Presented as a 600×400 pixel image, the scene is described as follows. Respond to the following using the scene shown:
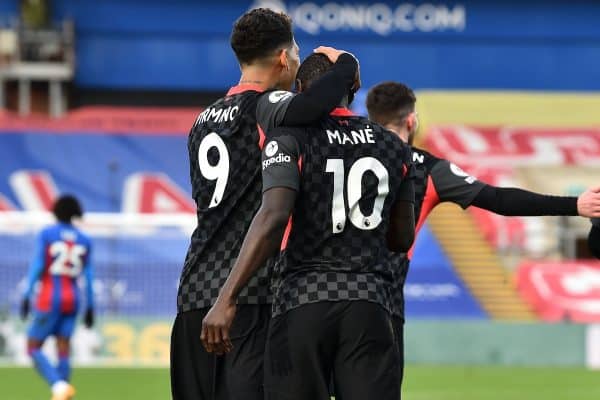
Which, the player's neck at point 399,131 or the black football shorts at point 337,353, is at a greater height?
the player's neck at point 399,131

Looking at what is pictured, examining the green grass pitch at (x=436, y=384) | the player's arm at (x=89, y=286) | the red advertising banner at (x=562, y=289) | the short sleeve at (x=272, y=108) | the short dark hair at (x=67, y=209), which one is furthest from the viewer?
the red advertising banner at (x=562, y=289)

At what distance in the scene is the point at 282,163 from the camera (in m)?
5.01

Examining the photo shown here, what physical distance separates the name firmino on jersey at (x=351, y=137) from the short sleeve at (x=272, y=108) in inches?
7.7

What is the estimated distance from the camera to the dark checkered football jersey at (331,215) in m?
5.02

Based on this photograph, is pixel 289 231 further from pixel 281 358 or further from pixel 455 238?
pixel 455 238

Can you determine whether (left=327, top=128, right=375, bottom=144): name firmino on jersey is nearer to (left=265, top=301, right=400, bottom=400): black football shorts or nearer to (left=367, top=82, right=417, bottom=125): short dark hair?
(left=265, top=301, right=400, bottom=400): black football shorts

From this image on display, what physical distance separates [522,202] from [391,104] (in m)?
0.91

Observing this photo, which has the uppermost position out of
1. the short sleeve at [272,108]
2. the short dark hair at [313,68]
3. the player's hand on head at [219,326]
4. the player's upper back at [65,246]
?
the short dark hair at [313,68]

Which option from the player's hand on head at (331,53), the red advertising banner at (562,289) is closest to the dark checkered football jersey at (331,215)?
the player's hand on head at (331,53)

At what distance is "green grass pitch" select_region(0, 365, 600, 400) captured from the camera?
1464cm

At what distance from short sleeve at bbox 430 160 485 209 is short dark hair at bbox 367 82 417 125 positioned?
31cm

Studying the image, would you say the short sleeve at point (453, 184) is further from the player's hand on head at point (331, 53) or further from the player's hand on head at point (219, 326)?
the player's hand on head at point (219, 326)

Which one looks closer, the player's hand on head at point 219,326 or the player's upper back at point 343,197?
the player's hand on head at point 219,326

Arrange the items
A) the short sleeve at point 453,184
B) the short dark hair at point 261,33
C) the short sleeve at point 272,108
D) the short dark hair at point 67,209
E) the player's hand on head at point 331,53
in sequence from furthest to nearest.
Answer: the short dark hair at point 67,209, the short sleeve at point 453,184, the short dark hair at point 261,33, the player's hand on head at point 331,53, the short sleeve at point 272,108
